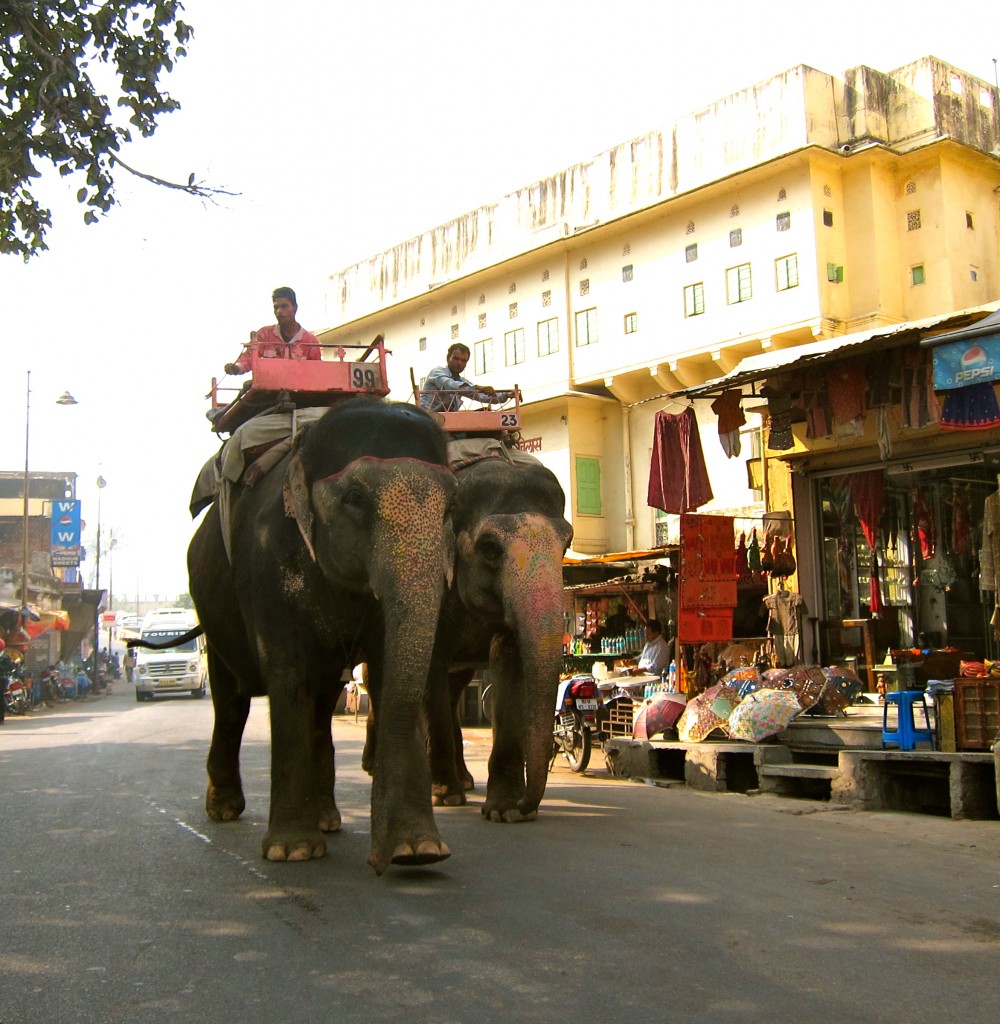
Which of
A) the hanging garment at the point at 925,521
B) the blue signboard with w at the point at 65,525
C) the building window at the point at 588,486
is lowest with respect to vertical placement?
the hanging garment at the point at 925,521

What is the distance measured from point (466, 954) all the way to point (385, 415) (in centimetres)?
277

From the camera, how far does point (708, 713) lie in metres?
11.2

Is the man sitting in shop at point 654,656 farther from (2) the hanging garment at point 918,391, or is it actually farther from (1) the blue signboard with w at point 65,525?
(1) the blue signboard with w at point 65,525

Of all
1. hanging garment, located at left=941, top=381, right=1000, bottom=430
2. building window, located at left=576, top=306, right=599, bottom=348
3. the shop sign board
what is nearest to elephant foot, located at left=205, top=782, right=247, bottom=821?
the shop sign board

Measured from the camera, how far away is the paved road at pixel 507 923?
375 cm

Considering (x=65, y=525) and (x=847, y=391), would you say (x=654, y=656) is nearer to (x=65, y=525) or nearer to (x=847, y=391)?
(x=847, y=391)

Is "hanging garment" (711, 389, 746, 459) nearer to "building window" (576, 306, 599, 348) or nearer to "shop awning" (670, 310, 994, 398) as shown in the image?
"shop awning" (670, 310, 994, 398)

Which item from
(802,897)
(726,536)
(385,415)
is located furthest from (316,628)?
(726,536)

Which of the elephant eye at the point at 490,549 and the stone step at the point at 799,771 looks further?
the stone step at the point at 799,771

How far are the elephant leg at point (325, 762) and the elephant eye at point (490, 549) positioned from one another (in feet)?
4.55

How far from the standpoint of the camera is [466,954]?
4215mm

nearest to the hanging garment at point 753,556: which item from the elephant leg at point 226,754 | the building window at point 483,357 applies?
the elephant leg at point 226,754

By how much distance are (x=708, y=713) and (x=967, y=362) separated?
407cm

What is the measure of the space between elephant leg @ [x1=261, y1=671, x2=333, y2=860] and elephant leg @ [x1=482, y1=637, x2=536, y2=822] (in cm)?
194
